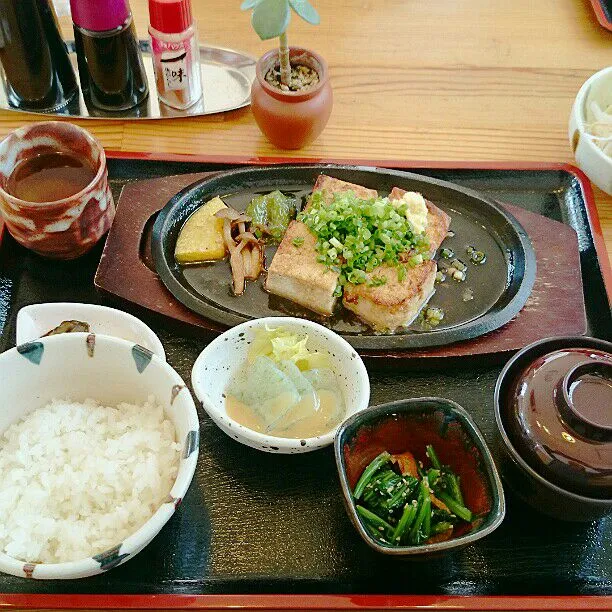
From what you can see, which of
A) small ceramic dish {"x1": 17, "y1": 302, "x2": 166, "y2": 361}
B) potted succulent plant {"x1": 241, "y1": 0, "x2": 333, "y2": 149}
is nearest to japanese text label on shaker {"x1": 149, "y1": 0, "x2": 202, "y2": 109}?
potted succulent plant {"x1": 241, "y1": 0, "x2": 333, "y2": 149}

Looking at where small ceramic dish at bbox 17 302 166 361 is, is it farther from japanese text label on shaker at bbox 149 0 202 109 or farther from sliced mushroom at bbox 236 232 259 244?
japanese text label on shaker at bbox 149 0 202 109

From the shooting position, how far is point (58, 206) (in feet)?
6.23

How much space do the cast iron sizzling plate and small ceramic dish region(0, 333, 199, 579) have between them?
367mm

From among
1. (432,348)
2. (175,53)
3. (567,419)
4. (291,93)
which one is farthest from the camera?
(175,53)

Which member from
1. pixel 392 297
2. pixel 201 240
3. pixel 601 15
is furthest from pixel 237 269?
pixel 601 15

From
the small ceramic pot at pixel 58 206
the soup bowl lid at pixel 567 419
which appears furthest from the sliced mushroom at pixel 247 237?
the soup bowl lid at pixel 567 419

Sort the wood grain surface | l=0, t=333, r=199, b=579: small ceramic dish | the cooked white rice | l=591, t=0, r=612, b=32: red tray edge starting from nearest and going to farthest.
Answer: the cooked white rice → l=0, t=333, r=199, b=579: small ceramic dish → the wood grain surface → l=591, t=0, r=612, b=32: red tray edge

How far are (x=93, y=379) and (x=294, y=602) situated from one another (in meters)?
0.72

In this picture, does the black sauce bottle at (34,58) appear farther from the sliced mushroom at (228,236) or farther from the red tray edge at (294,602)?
the red tray edge at (294,602)

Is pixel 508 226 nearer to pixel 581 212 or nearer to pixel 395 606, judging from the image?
pixel 581 212

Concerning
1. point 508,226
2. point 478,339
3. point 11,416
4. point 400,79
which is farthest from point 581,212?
point 11,416

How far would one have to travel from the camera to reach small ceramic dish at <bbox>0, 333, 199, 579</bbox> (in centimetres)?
153

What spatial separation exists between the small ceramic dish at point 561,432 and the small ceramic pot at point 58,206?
126 cm

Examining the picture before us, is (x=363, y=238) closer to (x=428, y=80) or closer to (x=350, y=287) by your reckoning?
(x=350, y=287)
